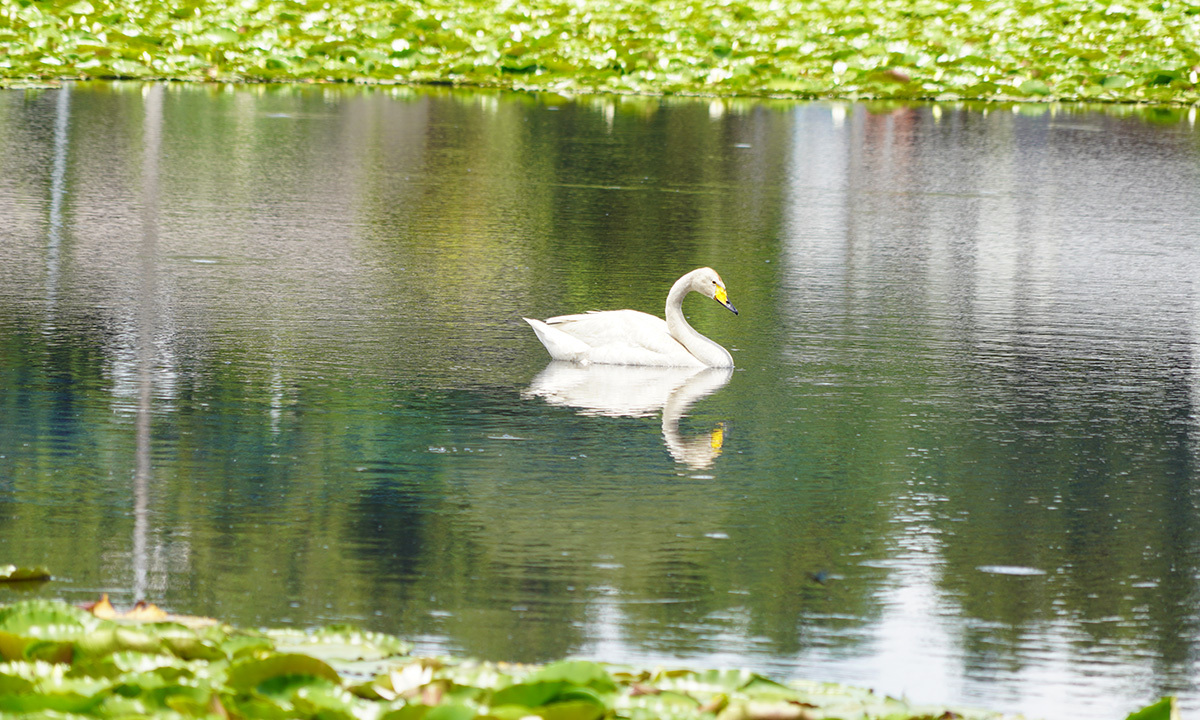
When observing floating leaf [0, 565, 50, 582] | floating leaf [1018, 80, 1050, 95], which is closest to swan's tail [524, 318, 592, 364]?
floating leaf [0, 565, 50, 582]

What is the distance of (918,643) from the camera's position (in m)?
6.09

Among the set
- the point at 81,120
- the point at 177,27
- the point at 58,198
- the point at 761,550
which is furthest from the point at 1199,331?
the point at 177,27

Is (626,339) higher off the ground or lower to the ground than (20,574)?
higher

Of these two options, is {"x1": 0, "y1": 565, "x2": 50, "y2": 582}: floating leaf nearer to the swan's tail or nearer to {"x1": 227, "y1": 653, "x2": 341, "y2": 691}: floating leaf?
{"x1": 227, "y1": 653, "x2": 341, "y2": 691}: floating leaf

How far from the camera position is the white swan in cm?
1057

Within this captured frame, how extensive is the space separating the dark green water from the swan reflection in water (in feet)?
0.11

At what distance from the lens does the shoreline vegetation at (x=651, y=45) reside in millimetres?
30516

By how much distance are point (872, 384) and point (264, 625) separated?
5.03m

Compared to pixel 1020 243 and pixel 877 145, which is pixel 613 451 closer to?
pixel 1020 243

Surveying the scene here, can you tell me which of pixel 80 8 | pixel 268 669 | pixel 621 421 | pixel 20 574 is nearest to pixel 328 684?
pixel 268 669

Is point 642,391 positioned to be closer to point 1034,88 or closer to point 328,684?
point 328,684

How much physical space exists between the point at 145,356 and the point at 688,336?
3.16 metres

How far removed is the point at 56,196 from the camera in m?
16.4

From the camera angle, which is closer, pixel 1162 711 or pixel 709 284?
pixel 1162 711
